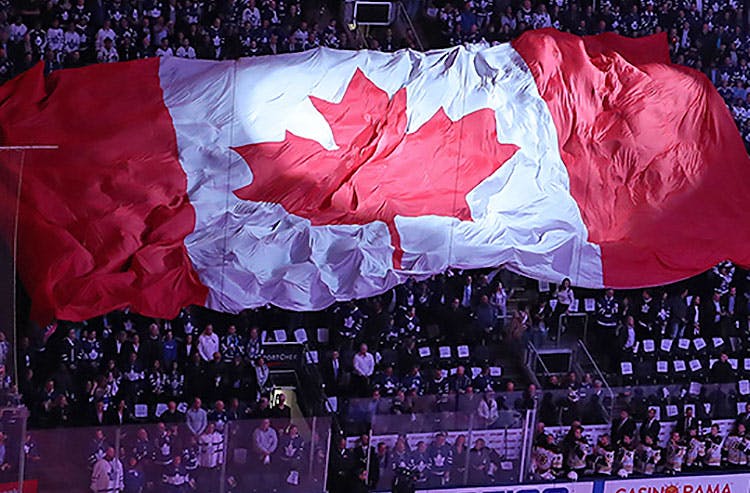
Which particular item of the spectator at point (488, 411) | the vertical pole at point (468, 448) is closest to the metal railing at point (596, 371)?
the spectator at point (488, 411)

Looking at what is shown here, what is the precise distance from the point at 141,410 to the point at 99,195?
1.86m

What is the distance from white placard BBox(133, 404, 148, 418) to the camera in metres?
15.0

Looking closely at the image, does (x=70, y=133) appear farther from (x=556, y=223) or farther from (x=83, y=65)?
(x=556, y=223)

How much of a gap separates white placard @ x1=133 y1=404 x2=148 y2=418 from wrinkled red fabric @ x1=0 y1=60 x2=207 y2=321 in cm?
77

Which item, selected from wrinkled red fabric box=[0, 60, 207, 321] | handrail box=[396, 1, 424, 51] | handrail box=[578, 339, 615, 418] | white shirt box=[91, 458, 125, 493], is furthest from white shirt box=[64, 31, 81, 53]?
handrail box=[578, 339, 615, 418]

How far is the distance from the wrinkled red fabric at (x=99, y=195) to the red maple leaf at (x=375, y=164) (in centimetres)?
84

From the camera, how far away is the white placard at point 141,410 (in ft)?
49.2

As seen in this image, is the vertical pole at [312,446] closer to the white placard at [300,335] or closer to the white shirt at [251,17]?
the white placard at [300,335]

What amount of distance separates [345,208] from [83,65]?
277cm

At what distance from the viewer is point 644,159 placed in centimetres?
1697

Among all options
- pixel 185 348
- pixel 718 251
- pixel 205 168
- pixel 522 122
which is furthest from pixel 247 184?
pixel 718 251

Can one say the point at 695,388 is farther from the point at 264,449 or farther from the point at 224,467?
the point at 224,467

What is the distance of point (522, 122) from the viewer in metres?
16.9

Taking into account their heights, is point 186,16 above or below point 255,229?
above
